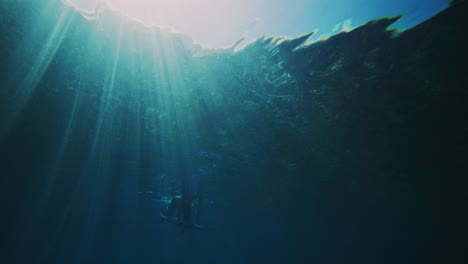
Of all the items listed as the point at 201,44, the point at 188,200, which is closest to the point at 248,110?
the point at 201,44

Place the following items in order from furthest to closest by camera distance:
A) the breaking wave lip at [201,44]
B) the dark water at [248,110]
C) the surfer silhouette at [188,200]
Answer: the surfer silhouette at [188,200], the dark water at [248,110], the breaking wave lip at [201,44]

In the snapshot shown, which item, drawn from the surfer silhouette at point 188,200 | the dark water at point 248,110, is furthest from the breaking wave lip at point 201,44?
the surfer silhouette at point 188,200

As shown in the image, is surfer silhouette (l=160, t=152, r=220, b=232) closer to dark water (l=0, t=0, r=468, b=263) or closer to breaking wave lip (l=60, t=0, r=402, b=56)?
dark water (l=0, t=0, r=468, b=263)

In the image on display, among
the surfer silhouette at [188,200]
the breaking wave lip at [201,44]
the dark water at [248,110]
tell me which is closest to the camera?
the breaking wave lip at [201,44]

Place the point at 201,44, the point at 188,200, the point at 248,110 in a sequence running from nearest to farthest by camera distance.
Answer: the point at 201,44 → the point at 248,110 → the point at 188,200

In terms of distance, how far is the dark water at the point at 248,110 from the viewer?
6.00 m

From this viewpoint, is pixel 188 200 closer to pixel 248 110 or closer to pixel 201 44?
pixel 248 110

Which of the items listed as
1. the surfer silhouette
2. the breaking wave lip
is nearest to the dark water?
the breaking wave lip

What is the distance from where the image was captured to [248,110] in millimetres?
8477

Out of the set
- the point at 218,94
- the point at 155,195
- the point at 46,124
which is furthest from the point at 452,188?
the point at 155,195

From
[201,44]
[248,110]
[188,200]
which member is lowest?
[188,200]

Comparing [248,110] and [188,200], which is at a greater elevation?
[248,110]

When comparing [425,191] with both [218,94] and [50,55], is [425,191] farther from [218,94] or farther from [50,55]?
[50,55]

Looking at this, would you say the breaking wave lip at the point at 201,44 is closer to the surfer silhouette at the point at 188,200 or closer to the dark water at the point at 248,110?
the dark water at the point at 248,110
